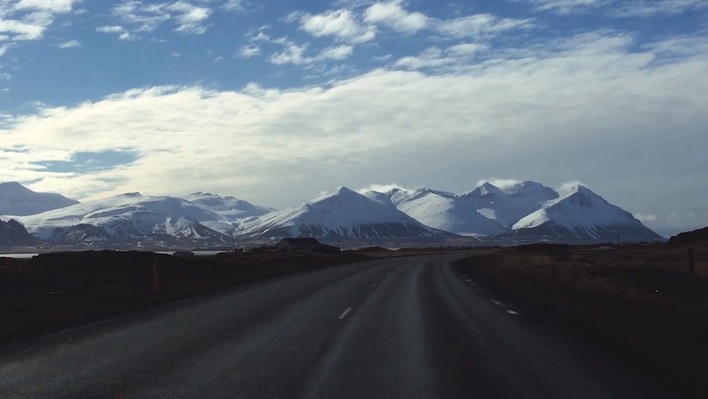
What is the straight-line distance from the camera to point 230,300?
2378cm

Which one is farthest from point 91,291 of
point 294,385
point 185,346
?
point 294,385

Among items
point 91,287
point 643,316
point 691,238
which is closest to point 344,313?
point 643,316

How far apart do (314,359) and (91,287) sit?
1975cm

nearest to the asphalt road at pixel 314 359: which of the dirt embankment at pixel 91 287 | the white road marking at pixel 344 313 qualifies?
the white road marking at pixel 344 313

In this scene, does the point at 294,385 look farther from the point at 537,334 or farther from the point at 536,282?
Result: the point at 536,282

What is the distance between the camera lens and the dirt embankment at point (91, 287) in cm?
1848

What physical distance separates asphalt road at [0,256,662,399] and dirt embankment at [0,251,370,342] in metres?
1.79

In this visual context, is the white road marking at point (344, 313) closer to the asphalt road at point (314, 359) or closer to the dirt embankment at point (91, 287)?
the asphalt road at point (314, 359)

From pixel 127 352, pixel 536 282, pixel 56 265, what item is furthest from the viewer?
pixel 56 265

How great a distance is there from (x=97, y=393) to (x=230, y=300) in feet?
48.1

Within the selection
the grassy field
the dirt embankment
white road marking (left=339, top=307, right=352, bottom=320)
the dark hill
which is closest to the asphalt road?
white road marking (left=339, top=307, right=352, bottom=320)

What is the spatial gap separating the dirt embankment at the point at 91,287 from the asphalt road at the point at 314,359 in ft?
5.87

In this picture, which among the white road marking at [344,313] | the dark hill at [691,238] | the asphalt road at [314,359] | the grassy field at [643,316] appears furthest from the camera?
the dark hill at [691,238]

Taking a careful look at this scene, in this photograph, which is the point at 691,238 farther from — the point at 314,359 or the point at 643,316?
the point at 314,359
